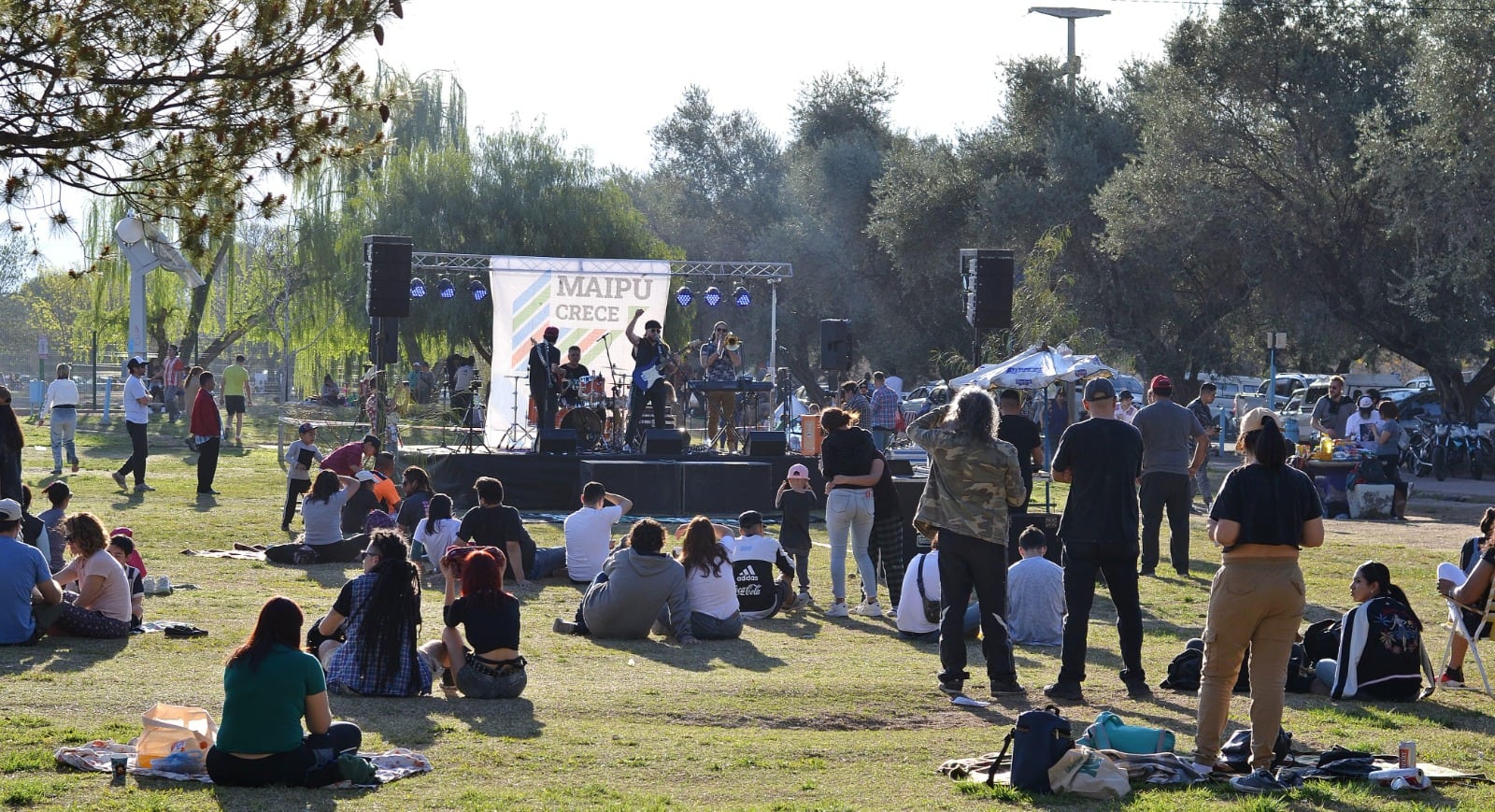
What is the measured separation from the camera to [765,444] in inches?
742

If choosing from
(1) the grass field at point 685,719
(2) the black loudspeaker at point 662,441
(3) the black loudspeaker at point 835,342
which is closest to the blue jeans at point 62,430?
(2) the black loudspeaker at point 662,441

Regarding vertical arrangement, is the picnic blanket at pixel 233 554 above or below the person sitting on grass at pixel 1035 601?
below

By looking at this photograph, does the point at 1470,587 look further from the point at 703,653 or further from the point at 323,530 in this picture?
the point at 323,530

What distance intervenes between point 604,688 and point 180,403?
2996 cm

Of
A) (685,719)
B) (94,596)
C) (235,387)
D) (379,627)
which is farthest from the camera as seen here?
(235,387)

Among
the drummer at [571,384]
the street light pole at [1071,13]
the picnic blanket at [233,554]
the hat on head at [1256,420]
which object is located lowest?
the picnic blanket at [233,554]

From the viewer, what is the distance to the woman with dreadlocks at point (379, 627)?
7504 millimetres

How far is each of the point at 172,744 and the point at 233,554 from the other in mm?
8213

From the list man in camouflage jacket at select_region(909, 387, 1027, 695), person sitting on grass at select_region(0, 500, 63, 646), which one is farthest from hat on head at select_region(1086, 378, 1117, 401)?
person sitting on grass at select_region(0, 500, 63, 646)

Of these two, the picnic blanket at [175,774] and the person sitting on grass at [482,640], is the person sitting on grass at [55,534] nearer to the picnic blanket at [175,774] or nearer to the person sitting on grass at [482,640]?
the person sitting on grass at [482,640]

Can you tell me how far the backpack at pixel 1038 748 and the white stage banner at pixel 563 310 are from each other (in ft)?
64.3

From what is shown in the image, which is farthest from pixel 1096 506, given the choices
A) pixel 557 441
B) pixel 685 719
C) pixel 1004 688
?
pixel 557 441

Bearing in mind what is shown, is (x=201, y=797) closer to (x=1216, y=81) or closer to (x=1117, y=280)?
(x=1216, y=81)

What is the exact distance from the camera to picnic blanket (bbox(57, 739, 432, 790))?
234 inches
